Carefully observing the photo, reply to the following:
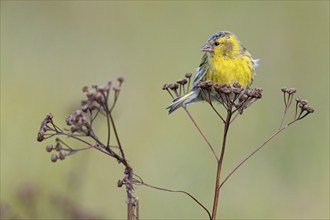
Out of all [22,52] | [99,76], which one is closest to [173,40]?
[99,76]

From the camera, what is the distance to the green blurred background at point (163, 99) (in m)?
5.96

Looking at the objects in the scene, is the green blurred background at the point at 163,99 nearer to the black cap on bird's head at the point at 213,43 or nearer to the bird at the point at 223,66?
the bird at the point at 223,66

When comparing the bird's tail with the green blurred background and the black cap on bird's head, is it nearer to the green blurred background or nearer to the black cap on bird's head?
the black cap on bird's head

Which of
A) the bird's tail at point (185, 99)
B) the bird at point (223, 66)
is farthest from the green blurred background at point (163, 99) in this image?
the bird at point (223, 66)

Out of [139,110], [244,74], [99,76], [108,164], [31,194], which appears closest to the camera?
[31,194]

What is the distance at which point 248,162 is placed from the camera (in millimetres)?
6609

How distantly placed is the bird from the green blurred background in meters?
0.79

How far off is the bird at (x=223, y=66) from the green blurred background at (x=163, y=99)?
2.58 ft

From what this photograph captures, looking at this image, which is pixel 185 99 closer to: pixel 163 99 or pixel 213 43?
pixel 213 43

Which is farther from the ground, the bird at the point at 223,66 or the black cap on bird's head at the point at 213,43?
the black cap on bird's head at the point at 213,43

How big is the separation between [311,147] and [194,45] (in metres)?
2.33

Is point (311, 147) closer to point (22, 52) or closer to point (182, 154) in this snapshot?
point (182, 154)

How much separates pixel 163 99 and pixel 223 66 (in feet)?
7.94

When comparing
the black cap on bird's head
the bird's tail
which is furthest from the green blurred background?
the black cap on bird's head
